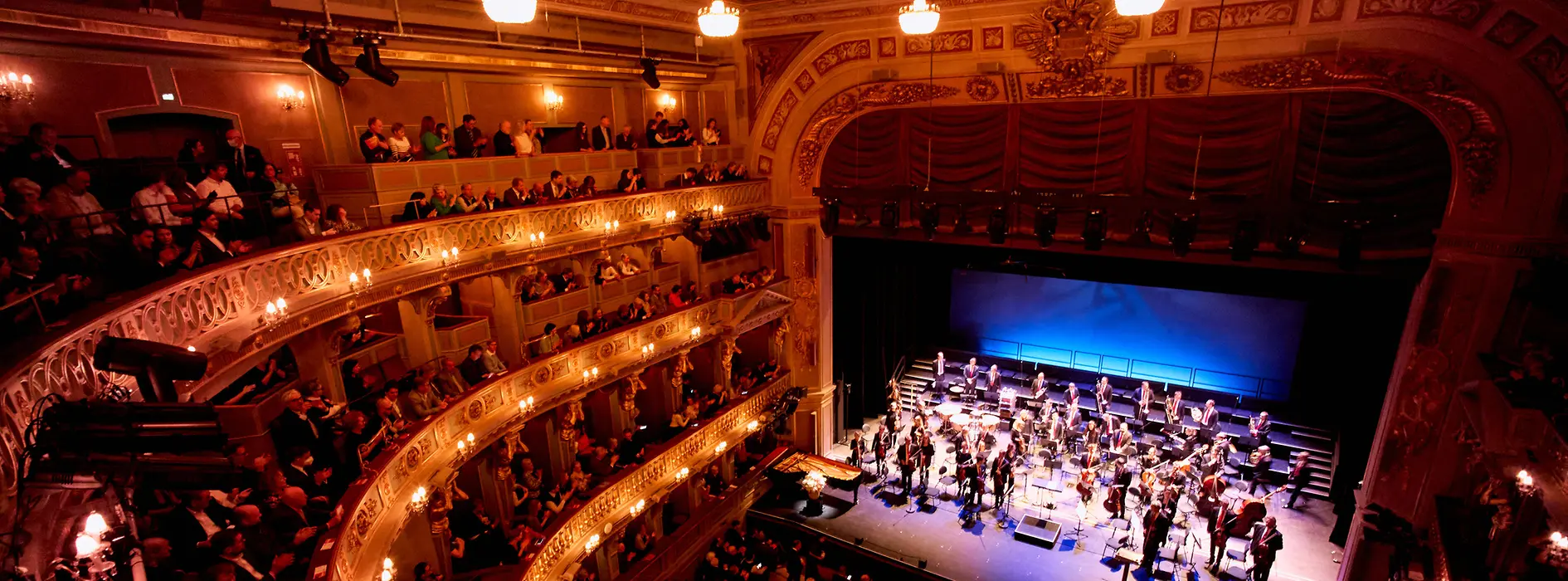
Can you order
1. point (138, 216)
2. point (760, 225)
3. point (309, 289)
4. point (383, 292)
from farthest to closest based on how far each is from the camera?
1. point (760, 225)
2. point (383, 292)
3. point (309, 289)
4. point (138, 216)

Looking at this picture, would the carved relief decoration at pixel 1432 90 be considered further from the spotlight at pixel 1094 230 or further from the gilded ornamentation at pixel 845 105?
the gilded ornamentation at pixel 845 105

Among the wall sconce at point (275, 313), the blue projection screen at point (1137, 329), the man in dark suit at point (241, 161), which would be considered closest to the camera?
the wall sconce at point (275, 313)

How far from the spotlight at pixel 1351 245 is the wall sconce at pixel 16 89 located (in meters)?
16.1

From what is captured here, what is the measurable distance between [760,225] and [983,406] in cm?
738

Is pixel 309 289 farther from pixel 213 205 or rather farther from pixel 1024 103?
pixel 1024 103

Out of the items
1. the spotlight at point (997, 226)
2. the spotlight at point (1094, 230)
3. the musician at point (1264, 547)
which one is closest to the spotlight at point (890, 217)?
the spotlight at point (997, 226)

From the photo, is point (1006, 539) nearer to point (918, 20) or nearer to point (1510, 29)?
point (918, 20)

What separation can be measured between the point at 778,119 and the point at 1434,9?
10.9m

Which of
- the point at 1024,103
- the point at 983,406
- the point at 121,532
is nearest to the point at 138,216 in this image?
the point at 121,532

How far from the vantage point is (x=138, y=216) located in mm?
6727

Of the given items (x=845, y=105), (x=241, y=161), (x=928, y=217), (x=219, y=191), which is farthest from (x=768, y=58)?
(x=219, y=191)

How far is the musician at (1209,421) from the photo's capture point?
14523 millimetres

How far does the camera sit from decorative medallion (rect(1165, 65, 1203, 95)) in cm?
1146

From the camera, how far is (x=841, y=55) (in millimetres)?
14359
